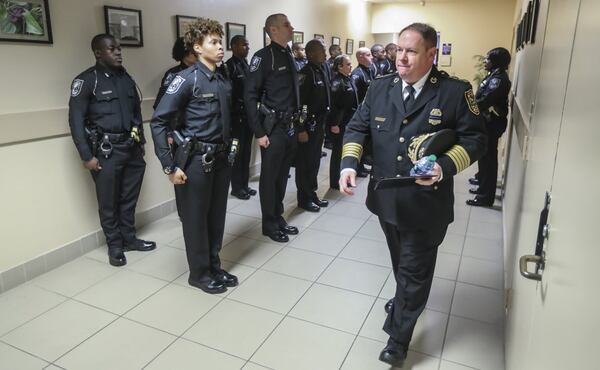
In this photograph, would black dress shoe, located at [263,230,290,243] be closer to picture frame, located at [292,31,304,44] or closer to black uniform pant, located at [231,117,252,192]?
black uniform pant, located at [231,117,252,192]

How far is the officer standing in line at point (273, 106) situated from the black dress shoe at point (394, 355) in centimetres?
154

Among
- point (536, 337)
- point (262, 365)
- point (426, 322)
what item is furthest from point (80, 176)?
point (536, 337)

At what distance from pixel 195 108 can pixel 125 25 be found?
4.56 ft

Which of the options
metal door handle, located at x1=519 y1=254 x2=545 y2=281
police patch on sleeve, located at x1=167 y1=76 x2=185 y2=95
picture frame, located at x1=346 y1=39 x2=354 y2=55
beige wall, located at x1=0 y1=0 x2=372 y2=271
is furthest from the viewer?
picture frame, located at x1=346 y1=39 x2=354 y2=55

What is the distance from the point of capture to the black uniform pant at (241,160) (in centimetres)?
444

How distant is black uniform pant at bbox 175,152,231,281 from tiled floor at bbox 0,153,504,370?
0.21 m

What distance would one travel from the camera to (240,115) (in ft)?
14.1

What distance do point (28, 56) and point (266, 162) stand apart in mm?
1752

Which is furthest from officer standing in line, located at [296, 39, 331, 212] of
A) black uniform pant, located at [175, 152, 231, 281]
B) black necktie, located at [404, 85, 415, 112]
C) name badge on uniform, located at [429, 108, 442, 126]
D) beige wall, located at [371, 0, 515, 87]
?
beige wall, located at [371, 0, 515, 87]

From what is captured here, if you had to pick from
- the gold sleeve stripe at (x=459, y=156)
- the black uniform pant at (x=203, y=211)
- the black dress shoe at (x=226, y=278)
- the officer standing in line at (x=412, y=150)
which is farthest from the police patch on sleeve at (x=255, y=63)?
Answer: the gold sleeve stripe at (x=459, y=156)

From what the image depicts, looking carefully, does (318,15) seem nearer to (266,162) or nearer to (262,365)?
(266,162)

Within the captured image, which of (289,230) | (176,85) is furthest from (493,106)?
(176,85)

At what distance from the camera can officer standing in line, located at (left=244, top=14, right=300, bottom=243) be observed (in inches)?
129

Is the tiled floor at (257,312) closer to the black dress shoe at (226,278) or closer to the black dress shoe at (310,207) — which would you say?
the black dress shoe at (226,278)
